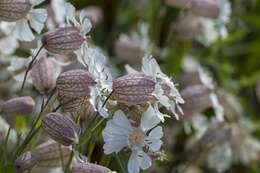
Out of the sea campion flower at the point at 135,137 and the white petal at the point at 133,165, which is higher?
the sea campion flower at the point at 135,137

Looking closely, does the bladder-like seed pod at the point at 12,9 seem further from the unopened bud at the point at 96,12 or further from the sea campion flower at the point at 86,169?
the unopened bud at the point at 96,12

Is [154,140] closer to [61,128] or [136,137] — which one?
[136,137]

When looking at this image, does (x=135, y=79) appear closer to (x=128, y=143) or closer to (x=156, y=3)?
(x=128, y=143)

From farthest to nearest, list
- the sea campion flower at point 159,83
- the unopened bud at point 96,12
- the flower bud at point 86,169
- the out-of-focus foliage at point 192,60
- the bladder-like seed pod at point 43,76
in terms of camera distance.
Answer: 1. the unopened bud at point 96,12
2. the out-of-focus foliage at point 192,60
3. the bladder-like seed pod at point 43,76
4. the sea campion flower at point 159,83
5. the flower bud at point 86,169

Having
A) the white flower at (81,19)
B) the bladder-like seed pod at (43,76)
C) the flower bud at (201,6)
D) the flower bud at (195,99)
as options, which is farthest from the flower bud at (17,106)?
the flower bud at (201,6)

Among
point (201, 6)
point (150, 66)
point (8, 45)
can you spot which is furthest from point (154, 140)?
point (201, 6)

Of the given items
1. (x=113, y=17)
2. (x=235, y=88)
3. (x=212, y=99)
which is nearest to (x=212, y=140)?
(x=212, y=99)

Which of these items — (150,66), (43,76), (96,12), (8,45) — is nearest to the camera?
(150,66)
